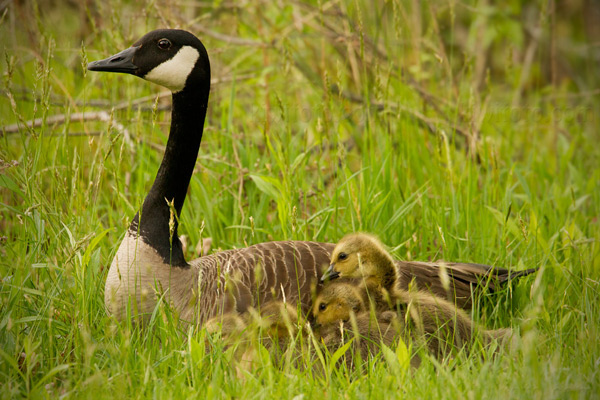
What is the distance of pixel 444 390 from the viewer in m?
2.83

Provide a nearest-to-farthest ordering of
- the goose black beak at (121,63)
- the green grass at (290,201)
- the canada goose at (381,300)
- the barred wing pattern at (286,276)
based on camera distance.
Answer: the green grass at (290,201) < the canada goose at (381,300) < the barred wing pattern at (286,276) < the goose black beak at (121,63)

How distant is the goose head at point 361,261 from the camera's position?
11.8 ft

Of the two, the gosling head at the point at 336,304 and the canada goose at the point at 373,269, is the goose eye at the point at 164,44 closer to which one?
the canada goose at the point at 373,269

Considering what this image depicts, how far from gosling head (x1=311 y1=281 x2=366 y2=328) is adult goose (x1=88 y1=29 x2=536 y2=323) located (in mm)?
125

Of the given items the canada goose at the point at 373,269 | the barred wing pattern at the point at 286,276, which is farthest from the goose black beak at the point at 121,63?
the canada goose at the point at 373,269

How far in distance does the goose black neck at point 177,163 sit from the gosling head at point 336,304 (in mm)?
855

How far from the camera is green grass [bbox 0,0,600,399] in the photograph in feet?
9.76

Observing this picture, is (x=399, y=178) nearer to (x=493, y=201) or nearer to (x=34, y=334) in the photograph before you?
(x=493, y=201)

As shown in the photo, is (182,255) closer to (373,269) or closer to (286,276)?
(286,276)

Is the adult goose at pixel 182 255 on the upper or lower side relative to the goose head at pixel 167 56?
lower

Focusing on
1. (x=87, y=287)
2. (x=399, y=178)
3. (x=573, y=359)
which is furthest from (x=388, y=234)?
(x=87, y=287)

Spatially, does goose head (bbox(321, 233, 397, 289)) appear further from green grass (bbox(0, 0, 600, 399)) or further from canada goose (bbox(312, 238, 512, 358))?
green grass (bbox(0, 0, 600, 399))

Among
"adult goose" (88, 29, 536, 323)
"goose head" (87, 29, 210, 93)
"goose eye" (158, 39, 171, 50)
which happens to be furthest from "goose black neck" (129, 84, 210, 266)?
"goose eye" (158, 39, 171, 50)

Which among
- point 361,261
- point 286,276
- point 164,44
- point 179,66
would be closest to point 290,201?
point 286,276
